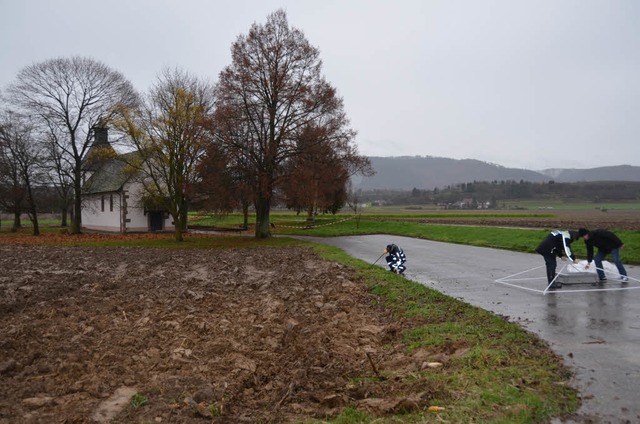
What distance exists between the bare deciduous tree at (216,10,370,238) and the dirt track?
18370 mm

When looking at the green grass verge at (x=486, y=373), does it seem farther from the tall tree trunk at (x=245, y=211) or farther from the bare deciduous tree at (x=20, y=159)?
the bare deciduous tree at (x=20, y=159)

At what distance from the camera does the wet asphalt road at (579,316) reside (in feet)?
17.8

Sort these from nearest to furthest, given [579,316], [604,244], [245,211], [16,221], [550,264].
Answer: [579,316] < [550,264] < [604,244] < [245,211] < [16,221]

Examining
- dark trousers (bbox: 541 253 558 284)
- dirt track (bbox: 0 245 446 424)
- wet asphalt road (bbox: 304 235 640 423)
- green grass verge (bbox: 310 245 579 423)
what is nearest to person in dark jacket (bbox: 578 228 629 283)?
wet asphalt road (bbox: 304 235 640 423)

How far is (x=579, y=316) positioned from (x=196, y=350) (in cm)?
729

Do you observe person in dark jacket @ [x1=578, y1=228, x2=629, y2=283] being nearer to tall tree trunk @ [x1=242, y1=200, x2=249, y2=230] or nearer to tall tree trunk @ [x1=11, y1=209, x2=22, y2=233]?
tall tree trunk @ [x1=242, y1=200, x2=249, y2=230]

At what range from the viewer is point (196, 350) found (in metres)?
8.02

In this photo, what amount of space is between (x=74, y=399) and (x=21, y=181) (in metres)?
51.7

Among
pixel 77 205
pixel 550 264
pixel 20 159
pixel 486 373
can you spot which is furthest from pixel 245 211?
pixel 486 373

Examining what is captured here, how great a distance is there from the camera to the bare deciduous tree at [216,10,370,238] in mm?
32656

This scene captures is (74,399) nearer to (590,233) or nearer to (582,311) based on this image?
(582,311)

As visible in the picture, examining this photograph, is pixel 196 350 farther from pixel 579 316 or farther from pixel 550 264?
pixel 550 264

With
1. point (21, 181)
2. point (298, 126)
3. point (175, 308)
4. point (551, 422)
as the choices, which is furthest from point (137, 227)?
point (551, 422)

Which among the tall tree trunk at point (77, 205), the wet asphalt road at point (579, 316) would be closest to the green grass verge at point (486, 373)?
the wet asphalt road at point (579, 316)
